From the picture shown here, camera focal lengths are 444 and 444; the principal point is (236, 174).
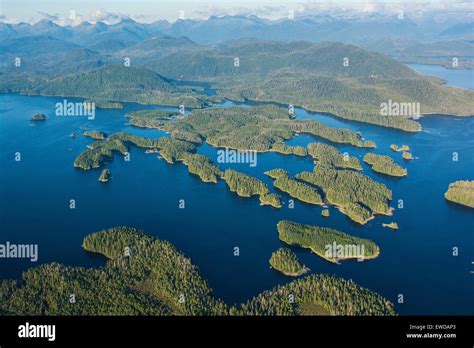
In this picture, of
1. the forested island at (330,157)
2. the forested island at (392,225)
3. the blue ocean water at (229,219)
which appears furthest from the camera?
the forested island at (330,157)

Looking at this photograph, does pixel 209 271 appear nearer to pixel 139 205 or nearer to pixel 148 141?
pixel 139 205

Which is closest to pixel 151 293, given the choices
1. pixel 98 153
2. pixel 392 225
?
pixel 392 225

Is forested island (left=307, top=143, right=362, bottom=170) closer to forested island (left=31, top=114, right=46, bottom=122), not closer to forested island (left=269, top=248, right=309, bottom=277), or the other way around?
forested island (left=269, top=248, right=309, bottom=277)

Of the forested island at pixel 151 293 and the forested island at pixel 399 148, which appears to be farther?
the forested island at pixel 399 148

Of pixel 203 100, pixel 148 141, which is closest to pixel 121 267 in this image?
pixel 148 141
